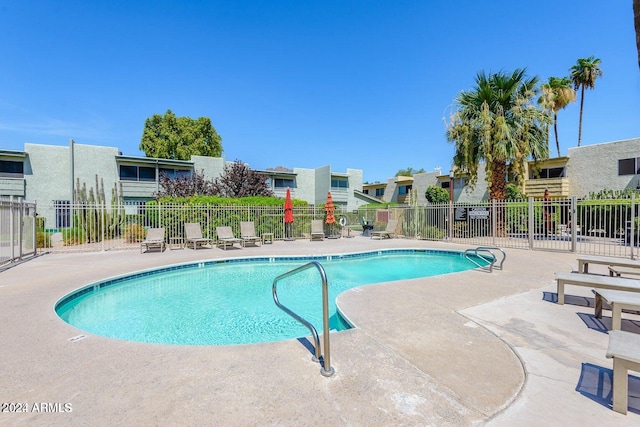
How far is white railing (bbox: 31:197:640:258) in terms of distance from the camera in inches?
509

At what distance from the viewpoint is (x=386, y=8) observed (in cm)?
1319

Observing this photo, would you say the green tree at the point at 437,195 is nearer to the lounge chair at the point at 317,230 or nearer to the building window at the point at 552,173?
the building window at the point at 552,173

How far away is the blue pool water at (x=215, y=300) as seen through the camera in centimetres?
519

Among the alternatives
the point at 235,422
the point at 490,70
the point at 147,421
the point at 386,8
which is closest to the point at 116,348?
the point at 147,421

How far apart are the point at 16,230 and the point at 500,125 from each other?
1925 cm

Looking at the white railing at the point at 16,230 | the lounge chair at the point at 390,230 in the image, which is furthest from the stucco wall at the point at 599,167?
the white railing at the point at 16,230

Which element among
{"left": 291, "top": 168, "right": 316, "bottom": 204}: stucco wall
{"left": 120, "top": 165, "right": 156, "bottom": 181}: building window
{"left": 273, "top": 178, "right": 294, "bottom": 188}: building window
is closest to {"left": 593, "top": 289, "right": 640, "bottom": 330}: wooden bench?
{"left": 120, "top": 165, "right": 156, "bottom": 181}: building window

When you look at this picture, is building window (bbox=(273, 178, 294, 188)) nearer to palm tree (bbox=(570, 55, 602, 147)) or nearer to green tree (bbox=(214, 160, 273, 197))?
green tree (bbox=(214, 160, 273, 197))

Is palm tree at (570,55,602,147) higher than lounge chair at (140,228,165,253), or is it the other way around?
palm tree at (570,55,602,147)

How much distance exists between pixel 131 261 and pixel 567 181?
91.7 feet

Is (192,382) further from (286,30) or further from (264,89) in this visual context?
(264,89)

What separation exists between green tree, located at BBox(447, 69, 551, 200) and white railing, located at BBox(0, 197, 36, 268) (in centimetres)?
1780

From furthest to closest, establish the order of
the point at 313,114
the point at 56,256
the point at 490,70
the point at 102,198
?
the point at 313,114 → the point at 102,198 → the point at 490,70 → the point at 56,256

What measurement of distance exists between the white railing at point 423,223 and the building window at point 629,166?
5.73 m
